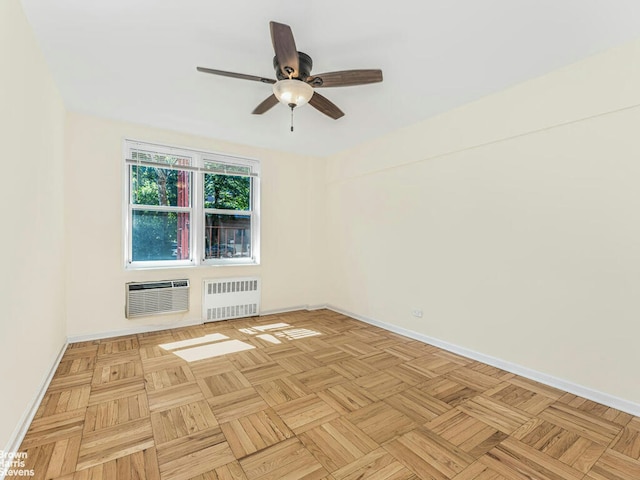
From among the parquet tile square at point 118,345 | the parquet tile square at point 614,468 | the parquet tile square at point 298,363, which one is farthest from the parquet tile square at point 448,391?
the parquet tile square at point 118,345

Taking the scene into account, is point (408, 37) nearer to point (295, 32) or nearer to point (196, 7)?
point (295, 32)

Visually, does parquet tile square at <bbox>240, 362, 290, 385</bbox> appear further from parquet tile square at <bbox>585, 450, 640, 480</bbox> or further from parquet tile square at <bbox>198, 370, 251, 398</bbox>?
parquet tile square at <bbox>585, 450, 640, 480</bbox>

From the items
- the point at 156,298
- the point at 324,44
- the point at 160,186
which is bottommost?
the point at 156,298

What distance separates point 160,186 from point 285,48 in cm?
269

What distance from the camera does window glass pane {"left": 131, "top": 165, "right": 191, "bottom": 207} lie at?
357 centimetres

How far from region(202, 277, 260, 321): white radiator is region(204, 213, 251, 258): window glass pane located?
40cm

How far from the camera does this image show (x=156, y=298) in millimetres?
3564

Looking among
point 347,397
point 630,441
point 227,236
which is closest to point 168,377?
point 347,397

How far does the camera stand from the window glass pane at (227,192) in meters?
4.03

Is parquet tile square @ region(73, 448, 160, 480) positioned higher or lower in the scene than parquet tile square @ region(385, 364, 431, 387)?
higher

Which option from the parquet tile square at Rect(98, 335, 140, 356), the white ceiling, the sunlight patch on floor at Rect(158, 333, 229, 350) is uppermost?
the white ceiling

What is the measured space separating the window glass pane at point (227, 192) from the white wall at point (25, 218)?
1.63m

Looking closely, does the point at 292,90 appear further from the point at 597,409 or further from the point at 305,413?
the point at 597,409

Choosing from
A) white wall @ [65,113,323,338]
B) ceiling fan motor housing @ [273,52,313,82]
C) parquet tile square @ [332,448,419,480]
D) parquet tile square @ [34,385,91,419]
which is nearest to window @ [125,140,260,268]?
white wall @ [65,113,323,338]
